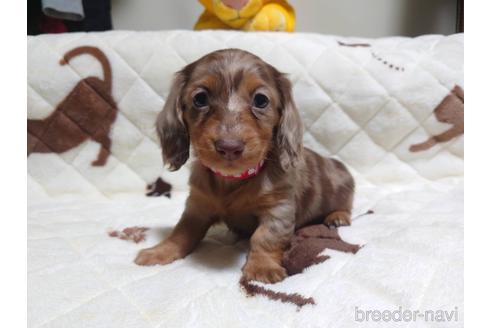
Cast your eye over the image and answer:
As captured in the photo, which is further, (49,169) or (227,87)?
(49,169)

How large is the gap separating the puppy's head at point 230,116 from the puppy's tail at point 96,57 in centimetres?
95

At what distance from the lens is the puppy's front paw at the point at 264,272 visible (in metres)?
1.42

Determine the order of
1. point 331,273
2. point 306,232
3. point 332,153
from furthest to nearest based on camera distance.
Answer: point 332,153
point 306,232
point 331,273

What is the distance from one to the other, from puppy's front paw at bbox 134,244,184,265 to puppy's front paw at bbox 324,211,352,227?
0.74 m

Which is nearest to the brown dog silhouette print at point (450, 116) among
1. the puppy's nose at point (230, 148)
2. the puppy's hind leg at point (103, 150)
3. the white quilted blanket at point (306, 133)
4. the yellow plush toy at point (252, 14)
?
the white quilted blanket at point (306, 133)

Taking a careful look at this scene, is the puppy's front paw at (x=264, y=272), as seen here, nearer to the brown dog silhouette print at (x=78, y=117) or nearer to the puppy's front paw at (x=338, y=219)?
the puppy's front paw at (x=338, y=219)

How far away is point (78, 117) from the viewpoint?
2.48 m

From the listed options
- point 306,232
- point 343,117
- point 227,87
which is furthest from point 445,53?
point 227,87

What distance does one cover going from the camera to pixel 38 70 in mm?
2426

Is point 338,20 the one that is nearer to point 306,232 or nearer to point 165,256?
point 306,232

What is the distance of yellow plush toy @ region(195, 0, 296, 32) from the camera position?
2586 mm

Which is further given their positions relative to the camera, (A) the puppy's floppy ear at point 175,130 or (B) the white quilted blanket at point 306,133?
(B) the white quilted blanket at point 306,133

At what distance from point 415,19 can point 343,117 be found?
1.45m

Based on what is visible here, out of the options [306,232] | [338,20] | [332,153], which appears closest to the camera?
[306,232]
